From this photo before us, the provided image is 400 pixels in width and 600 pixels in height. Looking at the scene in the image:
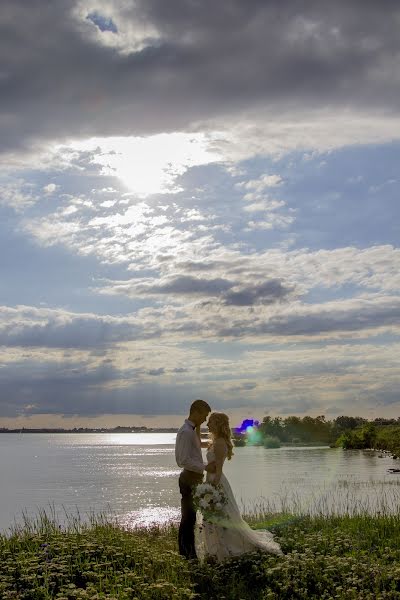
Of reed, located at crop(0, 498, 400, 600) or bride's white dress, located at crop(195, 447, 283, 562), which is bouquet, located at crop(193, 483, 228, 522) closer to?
bride's white dress, located at crop(195, 447, 283, 562)

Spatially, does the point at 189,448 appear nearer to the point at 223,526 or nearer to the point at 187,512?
the point at 187,512

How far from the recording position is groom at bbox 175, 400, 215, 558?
14375mm

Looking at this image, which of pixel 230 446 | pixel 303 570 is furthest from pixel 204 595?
pixel 230 446

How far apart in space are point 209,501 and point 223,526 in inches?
31.6

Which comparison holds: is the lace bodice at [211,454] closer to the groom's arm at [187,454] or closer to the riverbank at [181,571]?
the groom's arm at [187,454]

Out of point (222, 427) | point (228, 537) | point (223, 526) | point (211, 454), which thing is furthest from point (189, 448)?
point (228, 537)

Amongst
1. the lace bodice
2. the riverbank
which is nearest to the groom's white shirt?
the lace bodice

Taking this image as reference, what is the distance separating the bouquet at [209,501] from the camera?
47.8ft

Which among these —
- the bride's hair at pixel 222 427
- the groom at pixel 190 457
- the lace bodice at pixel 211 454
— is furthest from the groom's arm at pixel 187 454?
the bride's hair at pixel 222 427

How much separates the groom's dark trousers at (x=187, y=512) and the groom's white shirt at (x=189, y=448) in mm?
219

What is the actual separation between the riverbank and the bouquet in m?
0.97

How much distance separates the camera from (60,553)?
14742 millimetres

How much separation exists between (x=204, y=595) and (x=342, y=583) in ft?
8.34

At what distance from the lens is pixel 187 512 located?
15.0 metres
